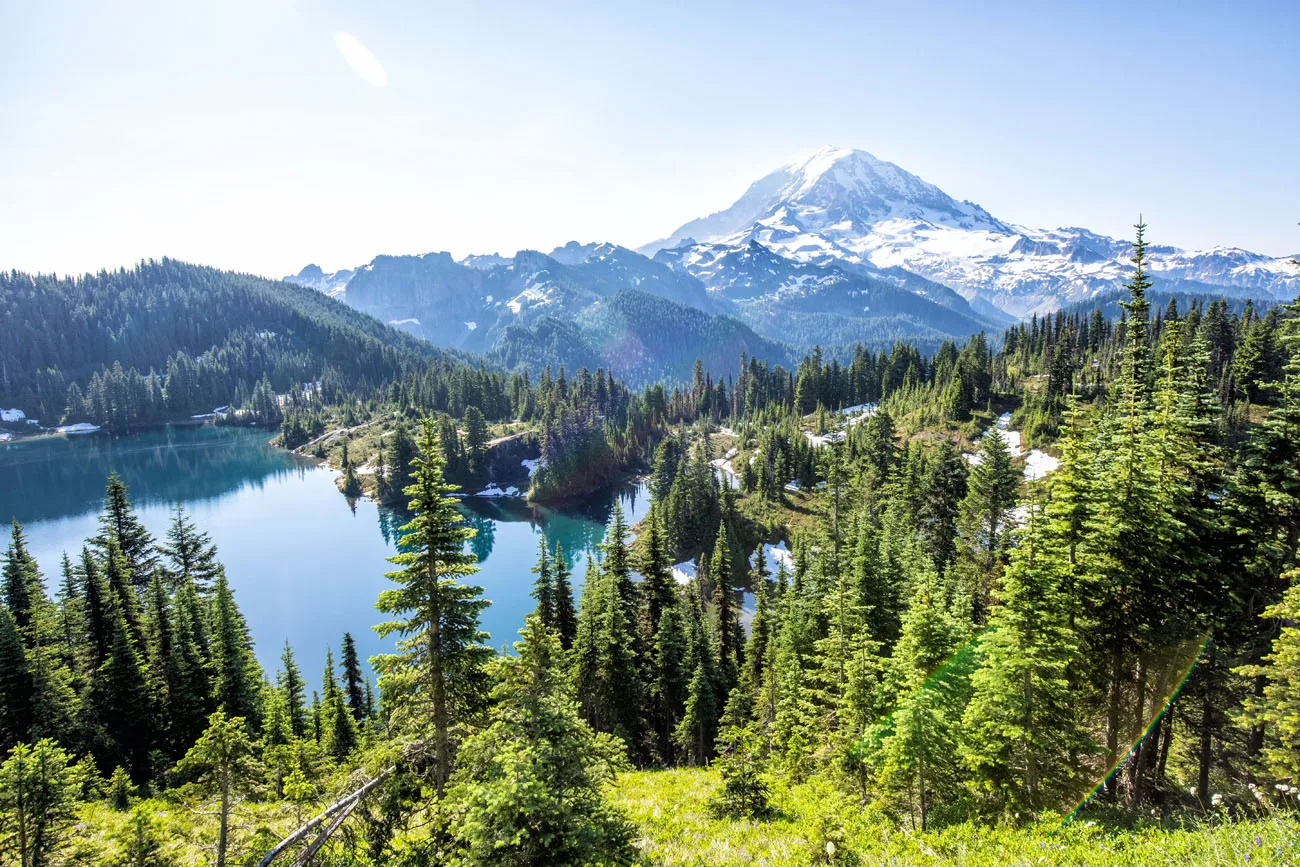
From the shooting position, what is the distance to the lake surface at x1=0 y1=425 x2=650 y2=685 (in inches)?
3081

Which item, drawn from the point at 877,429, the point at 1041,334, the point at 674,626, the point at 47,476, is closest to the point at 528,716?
the point at 674,626

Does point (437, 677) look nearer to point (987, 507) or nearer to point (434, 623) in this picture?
point (434, 623)

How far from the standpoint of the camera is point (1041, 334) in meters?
165

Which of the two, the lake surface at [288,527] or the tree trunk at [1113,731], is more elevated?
the tree trunk at [1113,731]

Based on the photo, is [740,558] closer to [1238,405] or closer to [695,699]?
[695,699]

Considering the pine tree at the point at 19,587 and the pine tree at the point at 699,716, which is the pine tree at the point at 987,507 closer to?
the pine tree at the point at 699,716

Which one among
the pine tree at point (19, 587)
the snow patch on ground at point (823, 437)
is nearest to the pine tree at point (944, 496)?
the snow patch on ground at point (823, 437)

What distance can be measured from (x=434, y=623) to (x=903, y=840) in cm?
1295

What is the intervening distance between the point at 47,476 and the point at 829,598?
213879 millimetres

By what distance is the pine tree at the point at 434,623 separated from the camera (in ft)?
47.0

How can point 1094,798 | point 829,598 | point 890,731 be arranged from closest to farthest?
1. point 1094,798
2. point 890,731
3. point 829,598

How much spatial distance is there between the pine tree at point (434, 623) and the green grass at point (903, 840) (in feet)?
19.0

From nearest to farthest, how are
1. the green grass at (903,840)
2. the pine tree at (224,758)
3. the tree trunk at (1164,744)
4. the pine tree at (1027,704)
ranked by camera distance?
the green grass at (903,840)
the pine tree at (224,758)
the pine tree at (1027,704)
the tree trunk at (1164,744)

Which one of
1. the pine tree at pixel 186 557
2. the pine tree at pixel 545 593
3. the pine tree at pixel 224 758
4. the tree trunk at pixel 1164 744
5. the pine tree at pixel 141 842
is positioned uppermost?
the pine tree at pixel 224 758
